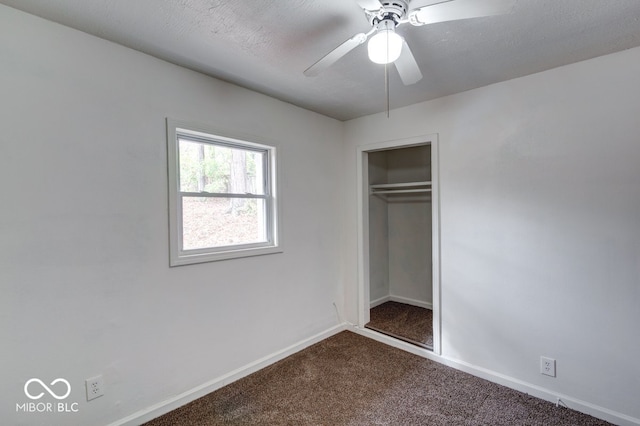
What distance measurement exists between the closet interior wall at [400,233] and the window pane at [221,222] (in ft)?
5.92

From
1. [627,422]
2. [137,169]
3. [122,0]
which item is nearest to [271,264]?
[137,169]

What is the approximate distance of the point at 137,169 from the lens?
194 centimetres

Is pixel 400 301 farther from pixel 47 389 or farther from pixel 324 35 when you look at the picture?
pixel 47 389

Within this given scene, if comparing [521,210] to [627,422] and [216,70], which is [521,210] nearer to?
[627,422]

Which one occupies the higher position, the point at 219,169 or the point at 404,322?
the point at 219,169

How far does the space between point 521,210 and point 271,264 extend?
2095 millimetres

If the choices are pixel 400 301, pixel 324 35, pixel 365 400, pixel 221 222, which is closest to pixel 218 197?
pixel 221 222

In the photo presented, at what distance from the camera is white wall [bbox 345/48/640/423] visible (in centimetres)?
194

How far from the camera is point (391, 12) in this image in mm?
1370

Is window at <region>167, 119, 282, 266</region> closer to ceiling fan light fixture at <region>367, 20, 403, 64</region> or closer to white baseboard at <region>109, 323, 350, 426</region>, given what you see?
white baseboard at <region>109, 323, 350, 426</region>

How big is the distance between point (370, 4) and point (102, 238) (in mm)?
1912

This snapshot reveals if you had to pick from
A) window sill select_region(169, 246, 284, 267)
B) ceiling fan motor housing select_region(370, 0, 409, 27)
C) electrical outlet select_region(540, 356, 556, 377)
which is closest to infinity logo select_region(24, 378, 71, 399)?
window sill select_region(169, 246, 284, 267)

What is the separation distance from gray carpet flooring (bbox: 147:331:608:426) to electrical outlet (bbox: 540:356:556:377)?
205mm

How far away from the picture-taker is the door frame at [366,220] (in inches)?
109
